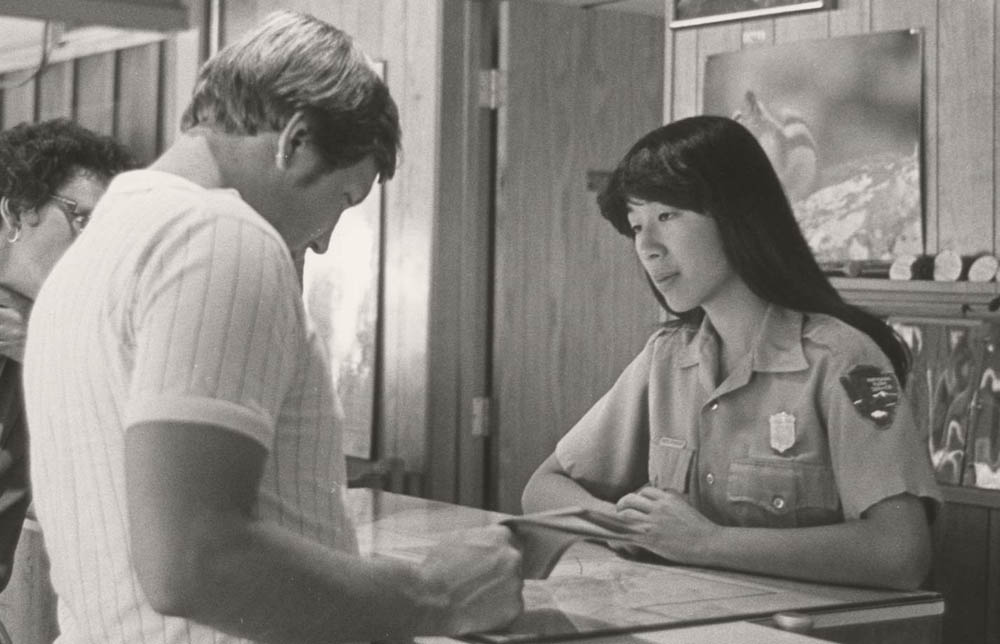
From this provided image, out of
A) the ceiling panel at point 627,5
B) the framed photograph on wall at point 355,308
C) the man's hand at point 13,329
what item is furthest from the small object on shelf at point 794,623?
the ceiling panel at point 627,5

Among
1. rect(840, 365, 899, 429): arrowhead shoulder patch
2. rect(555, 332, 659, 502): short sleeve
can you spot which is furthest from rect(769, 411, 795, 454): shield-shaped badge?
rect(555, 332, 659, 502): short sleeve

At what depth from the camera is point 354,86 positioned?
167 centimetres

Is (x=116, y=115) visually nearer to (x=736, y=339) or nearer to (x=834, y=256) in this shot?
(x=834, y=256)

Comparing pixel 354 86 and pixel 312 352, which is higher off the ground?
pixel 354 86

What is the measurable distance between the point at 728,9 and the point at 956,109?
0.84m

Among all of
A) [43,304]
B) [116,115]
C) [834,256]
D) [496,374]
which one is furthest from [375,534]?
[116,115]

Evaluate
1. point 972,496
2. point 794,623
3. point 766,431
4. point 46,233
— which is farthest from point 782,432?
point 46,233

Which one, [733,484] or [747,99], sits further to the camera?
[747,99]

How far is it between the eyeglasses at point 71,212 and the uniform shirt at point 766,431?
114 cm

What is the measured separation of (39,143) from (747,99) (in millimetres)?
2097

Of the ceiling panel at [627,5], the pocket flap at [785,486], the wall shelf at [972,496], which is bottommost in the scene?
the wall shelf at [972,496]

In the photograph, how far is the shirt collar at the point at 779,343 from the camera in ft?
8.94

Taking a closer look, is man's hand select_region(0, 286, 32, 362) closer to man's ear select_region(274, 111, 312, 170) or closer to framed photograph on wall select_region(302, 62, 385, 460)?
man's ear select_region(274, 111, 312, 170)

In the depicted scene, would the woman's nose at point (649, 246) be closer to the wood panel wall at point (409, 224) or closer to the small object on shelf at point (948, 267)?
the small object on shelf at point (948, 267)
